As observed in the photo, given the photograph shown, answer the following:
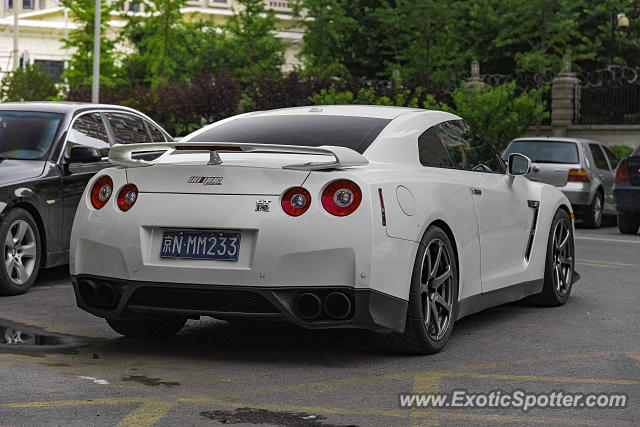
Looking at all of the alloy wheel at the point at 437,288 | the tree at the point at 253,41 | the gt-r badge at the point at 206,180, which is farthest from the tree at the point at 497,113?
the tree at the point at 253,41

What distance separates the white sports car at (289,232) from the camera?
6.27 m

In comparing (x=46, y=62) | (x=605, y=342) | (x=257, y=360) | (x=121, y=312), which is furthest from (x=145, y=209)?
(x=46, y=62)

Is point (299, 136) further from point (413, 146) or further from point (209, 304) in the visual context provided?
point (209, 304)

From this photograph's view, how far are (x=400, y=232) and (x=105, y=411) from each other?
1.97m

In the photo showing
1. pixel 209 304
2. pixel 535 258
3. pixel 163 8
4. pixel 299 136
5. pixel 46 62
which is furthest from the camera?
pixel 46 62

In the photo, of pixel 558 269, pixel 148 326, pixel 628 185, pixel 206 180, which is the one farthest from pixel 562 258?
pixel 628 185

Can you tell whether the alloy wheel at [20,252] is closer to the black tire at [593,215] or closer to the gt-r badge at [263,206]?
the gt-r badge at [263,206]

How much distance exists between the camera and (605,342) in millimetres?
7477

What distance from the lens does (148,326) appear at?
289 inches

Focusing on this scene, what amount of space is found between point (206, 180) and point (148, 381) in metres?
1.13

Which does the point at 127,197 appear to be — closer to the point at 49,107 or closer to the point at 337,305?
the point at 337,305

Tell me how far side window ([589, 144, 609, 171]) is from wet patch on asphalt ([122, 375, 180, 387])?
659 inches

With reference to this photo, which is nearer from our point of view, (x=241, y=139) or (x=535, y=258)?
(x=241, y=139)

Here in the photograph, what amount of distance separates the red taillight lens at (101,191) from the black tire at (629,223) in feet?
42.6
